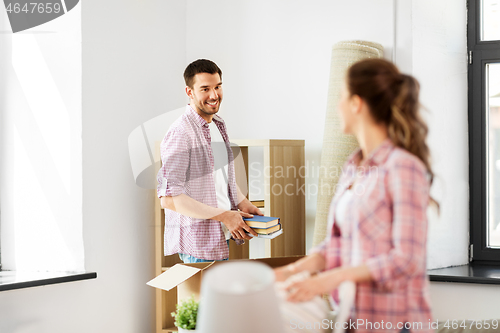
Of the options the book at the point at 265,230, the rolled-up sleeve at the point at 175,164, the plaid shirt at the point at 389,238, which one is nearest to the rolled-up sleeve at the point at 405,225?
the plaid shirt at the point at 389,238

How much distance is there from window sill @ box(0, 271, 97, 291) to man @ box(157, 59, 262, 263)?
0.50 meters

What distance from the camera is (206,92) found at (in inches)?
55.6

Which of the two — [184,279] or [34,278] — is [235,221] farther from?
[34,278]

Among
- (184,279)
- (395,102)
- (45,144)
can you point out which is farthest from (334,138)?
(45,144)

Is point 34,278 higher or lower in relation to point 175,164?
lower

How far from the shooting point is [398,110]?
0.65 meters

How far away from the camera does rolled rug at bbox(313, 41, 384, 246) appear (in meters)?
1.37

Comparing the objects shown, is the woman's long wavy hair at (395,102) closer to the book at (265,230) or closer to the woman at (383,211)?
the woman at (383,211)

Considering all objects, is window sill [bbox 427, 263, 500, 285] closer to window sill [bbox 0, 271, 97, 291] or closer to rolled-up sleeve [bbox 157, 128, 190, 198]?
rolled-up sleeve [bbox 157, 128, 190, 198]

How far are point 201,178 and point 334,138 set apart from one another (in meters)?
0.42

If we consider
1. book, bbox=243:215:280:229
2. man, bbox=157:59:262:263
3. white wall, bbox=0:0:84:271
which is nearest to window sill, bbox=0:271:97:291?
white wall, bbox=0:0:84:271

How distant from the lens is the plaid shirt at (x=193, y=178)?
4.69 ft

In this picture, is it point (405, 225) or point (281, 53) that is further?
point (281, 53)

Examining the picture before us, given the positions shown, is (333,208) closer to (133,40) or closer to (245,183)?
(245,183)
